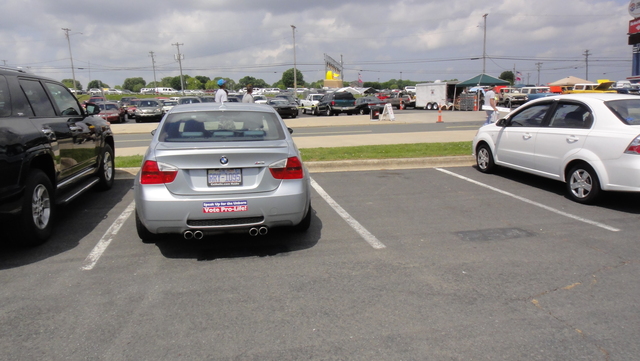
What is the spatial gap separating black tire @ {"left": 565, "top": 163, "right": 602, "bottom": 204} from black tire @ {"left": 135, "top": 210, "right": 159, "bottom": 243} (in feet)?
19.1

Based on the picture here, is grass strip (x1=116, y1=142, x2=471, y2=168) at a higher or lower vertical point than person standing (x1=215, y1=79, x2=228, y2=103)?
lower

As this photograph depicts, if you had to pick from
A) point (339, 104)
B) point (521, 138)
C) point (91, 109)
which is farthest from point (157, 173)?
point (339, 104)

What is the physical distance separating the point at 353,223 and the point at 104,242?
2935 mm

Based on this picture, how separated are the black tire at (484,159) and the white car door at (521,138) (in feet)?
0.84

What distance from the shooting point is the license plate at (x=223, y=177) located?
4.65 meters

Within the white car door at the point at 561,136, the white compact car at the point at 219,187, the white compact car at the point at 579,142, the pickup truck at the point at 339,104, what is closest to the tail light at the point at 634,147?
the white compact car at the point at 579,142

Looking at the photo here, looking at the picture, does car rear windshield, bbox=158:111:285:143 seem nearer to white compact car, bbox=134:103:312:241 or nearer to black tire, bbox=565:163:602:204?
white compact car, bbox=134:103:312:241

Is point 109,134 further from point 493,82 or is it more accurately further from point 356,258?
point 493,82

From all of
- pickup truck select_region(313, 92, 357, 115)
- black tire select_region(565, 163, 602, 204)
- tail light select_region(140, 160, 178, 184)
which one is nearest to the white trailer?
pickup truck select_region(313, 92, 357, 115)

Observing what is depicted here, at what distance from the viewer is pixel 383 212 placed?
21.7 feet

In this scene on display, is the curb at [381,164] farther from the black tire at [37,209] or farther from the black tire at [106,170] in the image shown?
the black tire at [37,209]

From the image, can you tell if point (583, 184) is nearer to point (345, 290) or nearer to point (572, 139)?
point (572, 139)

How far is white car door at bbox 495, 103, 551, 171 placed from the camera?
26.3 ft

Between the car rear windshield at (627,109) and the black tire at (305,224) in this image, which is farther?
the car rear windshield at (627,109)
